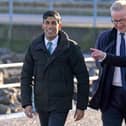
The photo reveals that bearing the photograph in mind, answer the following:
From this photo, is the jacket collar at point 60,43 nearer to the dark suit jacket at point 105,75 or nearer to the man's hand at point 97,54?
the dark suit jacket at point 105,75

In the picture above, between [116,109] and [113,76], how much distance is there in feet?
0.90

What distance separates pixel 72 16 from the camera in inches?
2079

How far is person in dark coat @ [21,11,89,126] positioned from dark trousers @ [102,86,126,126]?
424mm

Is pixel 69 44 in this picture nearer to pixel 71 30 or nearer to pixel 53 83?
pixel 53 83

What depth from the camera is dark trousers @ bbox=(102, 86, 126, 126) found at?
205 inches

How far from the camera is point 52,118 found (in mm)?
5512

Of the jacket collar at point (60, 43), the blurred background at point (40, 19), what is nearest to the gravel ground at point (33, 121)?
the jacket collar at point (60, 43)

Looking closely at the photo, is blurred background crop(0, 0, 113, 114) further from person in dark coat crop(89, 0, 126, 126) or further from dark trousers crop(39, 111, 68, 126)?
person in dark coat crop(89, 0, 126, 126)

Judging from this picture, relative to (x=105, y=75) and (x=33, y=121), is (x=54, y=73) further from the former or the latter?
(x=33, y=121)

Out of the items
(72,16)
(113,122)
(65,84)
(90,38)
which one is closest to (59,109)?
(65,84)

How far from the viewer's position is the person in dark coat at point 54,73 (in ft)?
18.2

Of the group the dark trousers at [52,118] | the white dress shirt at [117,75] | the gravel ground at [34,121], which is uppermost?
the white dress shirt at [117,75]

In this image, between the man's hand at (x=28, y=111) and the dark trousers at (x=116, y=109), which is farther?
the man's hand at (x=28, y=111)

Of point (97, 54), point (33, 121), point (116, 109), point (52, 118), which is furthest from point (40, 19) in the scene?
point (97, 54)
